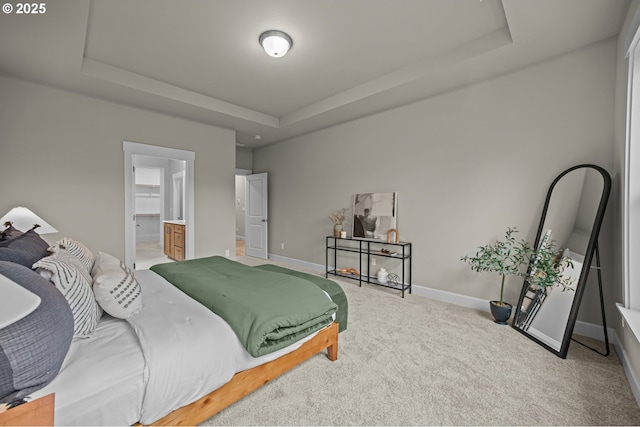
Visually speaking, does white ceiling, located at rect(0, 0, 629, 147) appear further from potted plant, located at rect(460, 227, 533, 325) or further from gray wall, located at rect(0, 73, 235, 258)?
potted plant, located at rect(460, 227, 533, 325)

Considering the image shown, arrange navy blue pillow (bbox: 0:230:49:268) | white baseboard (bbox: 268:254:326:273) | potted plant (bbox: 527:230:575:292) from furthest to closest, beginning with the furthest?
white baseboard (bbox: 268:254:326:273)
potted plant (bbox: 527:230:575:292)
navy blue pillow (bbox: 0:230:49:268)

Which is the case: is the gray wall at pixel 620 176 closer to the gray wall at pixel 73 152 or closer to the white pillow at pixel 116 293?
the white pillow at pixel 116 293

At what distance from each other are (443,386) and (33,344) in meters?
2.14

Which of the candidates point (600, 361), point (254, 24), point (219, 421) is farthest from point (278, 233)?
point (600, 361)

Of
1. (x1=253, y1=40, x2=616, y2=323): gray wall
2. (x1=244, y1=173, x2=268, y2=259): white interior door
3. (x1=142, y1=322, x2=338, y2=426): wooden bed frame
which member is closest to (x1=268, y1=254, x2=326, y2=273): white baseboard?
(x1=244, y1=173, x2=268, y2=259): white interior door

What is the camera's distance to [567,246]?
2641 mm

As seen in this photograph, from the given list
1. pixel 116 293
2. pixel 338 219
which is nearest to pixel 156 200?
pixel 338 219

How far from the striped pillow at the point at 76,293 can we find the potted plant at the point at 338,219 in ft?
11.4

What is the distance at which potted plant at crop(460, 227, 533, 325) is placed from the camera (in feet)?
9.39

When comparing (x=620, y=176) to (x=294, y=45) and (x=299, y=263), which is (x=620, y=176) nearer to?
(x=294, y=45)

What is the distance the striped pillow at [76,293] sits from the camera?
→ 50.6 inches

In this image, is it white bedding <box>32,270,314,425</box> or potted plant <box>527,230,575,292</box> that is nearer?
white bedding <box>32,270,314,425</box>

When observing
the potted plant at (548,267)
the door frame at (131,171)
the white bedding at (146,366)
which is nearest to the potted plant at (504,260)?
the potted plant at (548,267)

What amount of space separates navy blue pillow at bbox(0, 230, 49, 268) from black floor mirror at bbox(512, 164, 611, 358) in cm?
365
